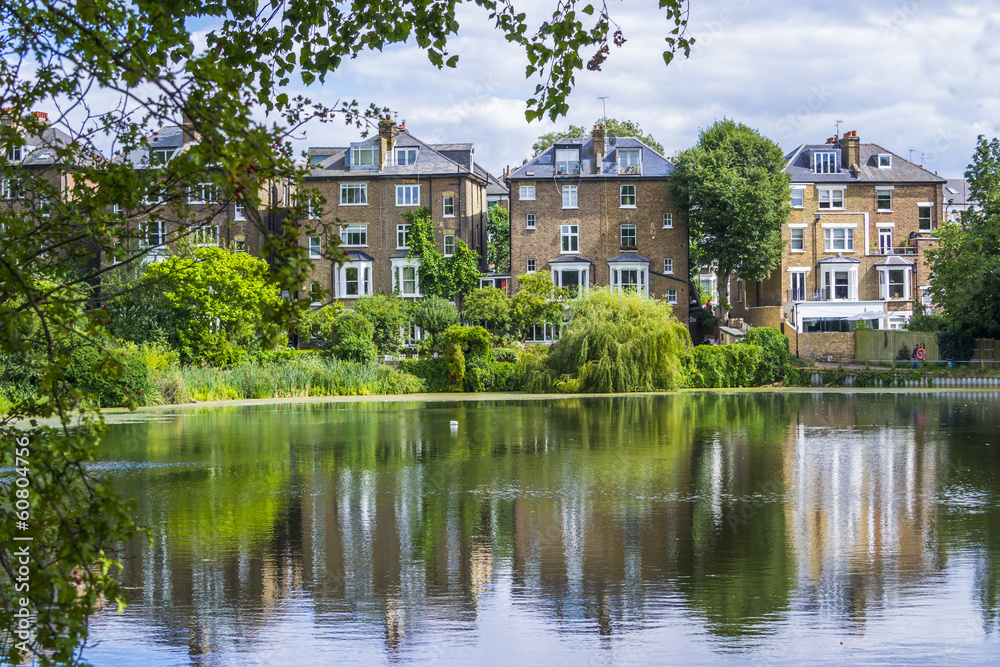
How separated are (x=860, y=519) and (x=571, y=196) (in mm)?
48029

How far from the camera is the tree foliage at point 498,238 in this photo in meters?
78.9

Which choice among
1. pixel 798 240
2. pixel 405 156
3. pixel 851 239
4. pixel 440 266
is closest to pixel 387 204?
pixel 405 156

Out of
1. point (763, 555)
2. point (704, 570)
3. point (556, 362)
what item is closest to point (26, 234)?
point (704, 570)

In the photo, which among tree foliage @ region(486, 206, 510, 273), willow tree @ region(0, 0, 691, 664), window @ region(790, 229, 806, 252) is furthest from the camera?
tree foliage @ region(486, 206, 510, 273)

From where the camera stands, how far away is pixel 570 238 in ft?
198

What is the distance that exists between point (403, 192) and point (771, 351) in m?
24.6

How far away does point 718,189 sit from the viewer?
5712cm

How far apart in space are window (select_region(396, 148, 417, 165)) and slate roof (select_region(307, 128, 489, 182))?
0.88ft

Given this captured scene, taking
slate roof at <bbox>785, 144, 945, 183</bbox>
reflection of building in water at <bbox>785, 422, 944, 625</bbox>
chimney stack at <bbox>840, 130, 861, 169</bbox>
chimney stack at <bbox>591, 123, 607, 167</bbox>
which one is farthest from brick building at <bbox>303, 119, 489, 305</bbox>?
reflection of building in water at <bbox>785, 422, 944, 625</bbox>

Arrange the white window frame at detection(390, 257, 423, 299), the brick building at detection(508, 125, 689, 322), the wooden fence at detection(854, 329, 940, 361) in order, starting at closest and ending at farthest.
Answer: the wooden fence at detection(854, 329, 940, 361) → the white window frame at detection(390, 257, 423, 299) → the brick building at detection(508, 125, 689, 322)

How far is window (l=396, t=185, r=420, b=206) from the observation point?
59688 mm

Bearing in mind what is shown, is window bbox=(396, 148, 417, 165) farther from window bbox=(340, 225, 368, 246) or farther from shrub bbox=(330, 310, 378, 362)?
shrub bbox=(330, 310, 378, 362)

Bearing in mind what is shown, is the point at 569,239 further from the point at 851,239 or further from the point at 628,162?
the point at 851,239

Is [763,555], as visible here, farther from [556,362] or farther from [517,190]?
[517,190]
